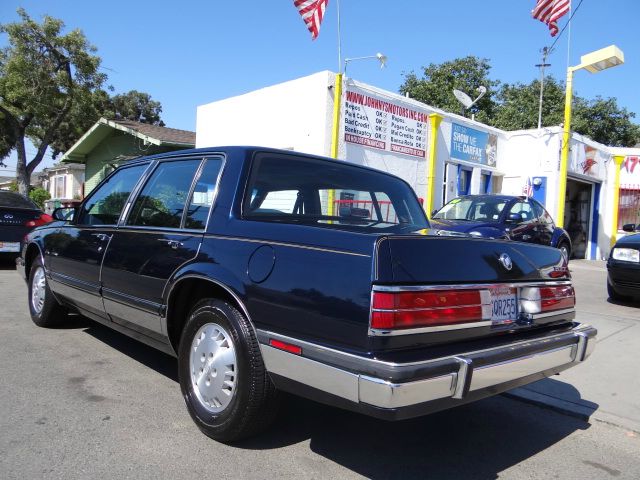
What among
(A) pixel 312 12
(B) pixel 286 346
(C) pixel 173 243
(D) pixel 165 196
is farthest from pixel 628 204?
(B) pixel 286 346

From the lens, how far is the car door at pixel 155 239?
3.31 metres

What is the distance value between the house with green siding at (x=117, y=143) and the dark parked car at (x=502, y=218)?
10.5m

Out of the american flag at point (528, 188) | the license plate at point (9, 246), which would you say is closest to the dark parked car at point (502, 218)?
the american flag at point (528, 188)

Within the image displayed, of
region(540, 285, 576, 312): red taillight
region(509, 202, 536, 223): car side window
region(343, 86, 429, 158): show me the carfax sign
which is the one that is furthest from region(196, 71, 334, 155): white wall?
region(540, 285, 576, 312): red taillight

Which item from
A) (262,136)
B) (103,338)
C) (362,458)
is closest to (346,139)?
(262,136)

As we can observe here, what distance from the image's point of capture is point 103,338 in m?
5.21

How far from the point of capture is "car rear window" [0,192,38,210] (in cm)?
994

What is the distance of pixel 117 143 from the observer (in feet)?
69.5

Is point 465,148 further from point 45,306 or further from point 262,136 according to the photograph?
point 45,306

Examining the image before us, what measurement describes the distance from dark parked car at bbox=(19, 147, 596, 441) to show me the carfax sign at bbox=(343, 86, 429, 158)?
7.53m

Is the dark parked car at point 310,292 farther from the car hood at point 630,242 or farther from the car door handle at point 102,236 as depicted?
the car hood at point 630,242

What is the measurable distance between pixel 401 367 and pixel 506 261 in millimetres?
1071

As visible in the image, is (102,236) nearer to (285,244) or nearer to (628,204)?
(285,244)

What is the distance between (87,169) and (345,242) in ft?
79.7
